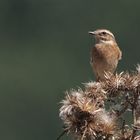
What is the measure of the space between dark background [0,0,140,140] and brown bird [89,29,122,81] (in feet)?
93.4

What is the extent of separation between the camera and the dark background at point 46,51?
147 ft

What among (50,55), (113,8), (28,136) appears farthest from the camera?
(113,8)

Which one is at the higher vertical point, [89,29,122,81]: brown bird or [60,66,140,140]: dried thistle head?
→ [60,66,140,140]: dried thistle head

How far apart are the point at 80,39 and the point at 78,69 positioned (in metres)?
7.80

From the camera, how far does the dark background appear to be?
1764 inches

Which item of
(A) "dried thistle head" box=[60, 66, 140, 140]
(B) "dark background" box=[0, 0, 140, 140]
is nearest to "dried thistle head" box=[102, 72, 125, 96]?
(A) "dried thistle head" box=[60, 66, 140, 140]

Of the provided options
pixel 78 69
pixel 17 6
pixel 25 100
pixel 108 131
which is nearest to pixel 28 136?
pixel 25 100

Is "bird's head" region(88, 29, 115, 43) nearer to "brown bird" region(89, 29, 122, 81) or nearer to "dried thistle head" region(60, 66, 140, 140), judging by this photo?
"brown bird" region(89, 29, 122, 81)

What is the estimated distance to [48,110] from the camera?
46375 mm

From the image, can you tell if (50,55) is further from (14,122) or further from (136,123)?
(136,123)

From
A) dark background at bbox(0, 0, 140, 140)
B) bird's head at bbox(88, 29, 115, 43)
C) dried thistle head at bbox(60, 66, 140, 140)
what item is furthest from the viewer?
dark background at bbox(0, 0, 140, 140)

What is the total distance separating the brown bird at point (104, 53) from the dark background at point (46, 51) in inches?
1121

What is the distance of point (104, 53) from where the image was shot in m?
10.0

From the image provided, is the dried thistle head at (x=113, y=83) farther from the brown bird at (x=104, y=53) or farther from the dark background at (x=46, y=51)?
the dark background at (x=46, y=51)
